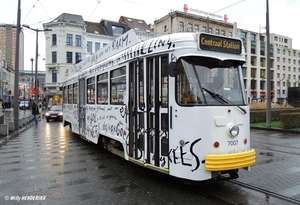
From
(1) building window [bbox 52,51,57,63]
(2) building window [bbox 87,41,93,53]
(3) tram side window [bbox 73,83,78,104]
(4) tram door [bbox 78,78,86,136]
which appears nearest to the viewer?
(4) tram door [bbox 78,78,86,136]

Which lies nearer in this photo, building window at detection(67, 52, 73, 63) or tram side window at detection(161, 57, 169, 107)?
tram side window at detection(161, 57, 169, 107)

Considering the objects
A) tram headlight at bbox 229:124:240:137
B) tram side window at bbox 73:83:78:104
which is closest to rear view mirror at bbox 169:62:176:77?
tram headlight at bbox 229:124:240:137

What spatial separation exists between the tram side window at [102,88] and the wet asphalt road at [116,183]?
1.87 meters

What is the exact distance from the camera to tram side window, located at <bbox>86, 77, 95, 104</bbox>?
9.20m

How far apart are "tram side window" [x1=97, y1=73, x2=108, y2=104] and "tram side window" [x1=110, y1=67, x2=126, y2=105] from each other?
449 mm

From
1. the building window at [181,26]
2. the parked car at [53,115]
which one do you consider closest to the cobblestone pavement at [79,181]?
the parked car at [53,115]

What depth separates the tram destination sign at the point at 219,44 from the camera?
5.15 m

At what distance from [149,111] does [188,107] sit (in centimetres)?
103

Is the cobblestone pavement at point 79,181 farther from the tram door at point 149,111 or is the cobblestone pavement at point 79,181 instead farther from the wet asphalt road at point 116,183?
the tram door at point 149,111

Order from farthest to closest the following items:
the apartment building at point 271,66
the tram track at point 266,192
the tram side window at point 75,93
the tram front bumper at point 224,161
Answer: the apartment building at point 271,66 → the tram side window at point 75,93 → the tram track at point 266,192 → the tram front bumper at point 224,161

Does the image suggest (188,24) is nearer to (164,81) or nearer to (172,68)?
(164,81)

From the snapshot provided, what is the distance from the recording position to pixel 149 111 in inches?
223

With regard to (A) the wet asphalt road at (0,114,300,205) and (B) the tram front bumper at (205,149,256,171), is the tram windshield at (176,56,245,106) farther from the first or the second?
(A) the wet asphalt road at (0,114,300,205)

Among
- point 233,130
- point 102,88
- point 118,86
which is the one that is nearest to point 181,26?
point 102,88
